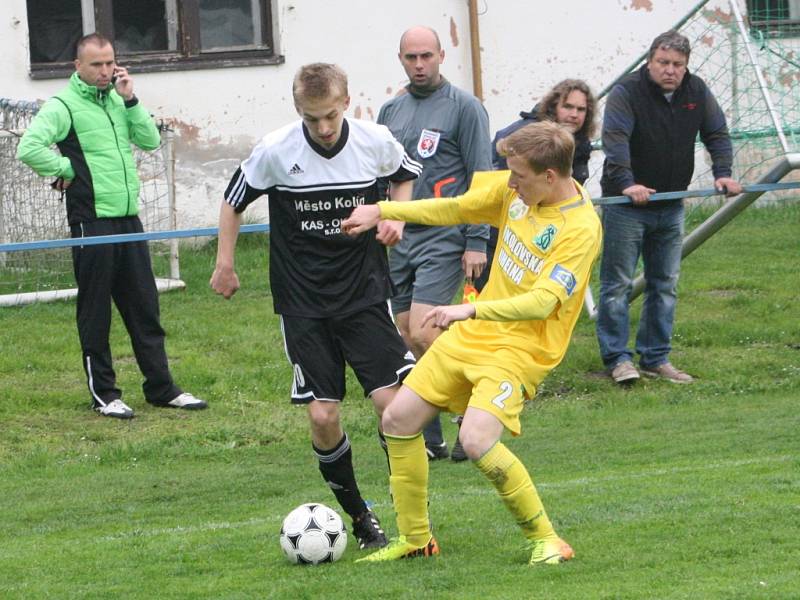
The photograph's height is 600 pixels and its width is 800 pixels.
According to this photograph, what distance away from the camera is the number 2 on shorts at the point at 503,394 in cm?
559

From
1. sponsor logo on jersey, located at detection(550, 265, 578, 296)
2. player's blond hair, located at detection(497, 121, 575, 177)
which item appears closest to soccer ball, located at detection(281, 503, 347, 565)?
sponsor logo on jersey, located at detection(550, 265, 578, 296)

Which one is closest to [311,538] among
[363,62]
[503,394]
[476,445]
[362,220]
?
[476,445]

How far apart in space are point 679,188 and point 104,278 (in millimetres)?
4121

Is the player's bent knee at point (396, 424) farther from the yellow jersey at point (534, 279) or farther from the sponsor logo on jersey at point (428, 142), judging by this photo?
the sponsor logo on jersey at point (428, 142)

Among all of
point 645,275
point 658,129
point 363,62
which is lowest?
point 645,275

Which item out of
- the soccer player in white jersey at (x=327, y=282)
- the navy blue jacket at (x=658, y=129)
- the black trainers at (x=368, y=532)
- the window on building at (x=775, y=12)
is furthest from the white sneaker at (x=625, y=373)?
the window on building at (x=775, y=12)

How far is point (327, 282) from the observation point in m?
6.38

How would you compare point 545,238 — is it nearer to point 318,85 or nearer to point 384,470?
point 318,85

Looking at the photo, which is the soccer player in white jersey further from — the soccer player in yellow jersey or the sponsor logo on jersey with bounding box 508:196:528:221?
the sponsor logo on jersey with bounding box 508:196:528:221

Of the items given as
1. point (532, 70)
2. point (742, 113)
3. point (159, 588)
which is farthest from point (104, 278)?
point (532, 70)

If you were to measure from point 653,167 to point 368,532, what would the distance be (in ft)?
15.7

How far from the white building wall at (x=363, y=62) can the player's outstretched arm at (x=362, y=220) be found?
9.39 metres

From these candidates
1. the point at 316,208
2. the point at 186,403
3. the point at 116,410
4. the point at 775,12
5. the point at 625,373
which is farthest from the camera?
the point at 775,12

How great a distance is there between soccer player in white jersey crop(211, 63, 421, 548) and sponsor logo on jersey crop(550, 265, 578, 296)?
1041 millimetres
